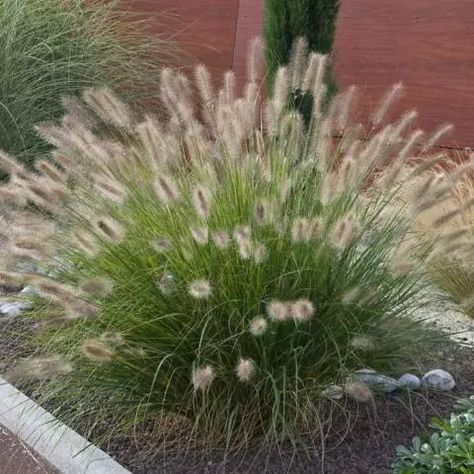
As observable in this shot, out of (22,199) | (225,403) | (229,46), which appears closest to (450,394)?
(225,403)

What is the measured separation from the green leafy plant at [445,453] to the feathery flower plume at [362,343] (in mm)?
349

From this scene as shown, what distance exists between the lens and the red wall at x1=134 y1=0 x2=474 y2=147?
296 inches

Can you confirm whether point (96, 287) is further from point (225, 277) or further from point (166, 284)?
point (225, 277)

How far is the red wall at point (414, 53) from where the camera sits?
753 centimetres

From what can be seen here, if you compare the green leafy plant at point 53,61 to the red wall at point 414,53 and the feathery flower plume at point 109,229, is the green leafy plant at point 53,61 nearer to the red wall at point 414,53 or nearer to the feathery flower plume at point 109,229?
the red wall at point 414,53

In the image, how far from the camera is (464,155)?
24.3 ft

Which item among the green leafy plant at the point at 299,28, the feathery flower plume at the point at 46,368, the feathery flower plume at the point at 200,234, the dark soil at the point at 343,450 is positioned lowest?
the dark soil at the point at 343,450

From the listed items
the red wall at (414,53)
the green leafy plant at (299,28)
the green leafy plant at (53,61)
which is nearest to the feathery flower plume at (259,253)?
the green leafy plant at (299,28)

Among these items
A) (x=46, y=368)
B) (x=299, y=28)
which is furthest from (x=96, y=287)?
(x=299, y=28)

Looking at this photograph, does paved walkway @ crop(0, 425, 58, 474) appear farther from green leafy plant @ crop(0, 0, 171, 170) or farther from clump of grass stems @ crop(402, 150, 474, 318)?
green leafy plant @ crop(0, 0, 171, 170)

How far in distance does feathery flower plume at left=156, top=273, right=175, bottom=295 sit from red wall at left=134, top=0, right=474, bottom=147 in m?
4.96

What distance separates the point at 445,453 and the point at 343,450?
2.38ft

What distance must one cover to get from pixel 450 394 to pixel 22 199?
193 cm

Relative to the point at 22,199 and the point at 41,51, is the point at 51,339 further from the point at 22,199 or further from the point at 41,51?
the point at 41,51
